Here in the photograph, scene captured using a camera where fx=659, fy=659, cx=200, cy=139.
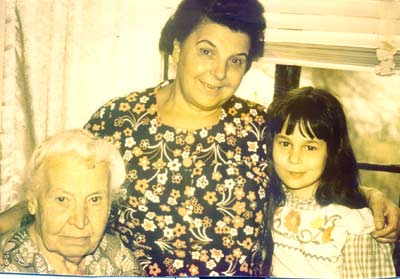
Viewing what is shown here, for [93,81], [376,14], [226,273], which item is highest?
[376,14]

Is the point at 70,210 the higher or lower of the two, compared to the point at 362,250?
higher

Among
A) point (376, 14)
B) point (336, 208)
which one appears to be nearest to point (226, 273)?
point (336, 208)

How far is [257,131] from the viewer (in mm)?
2828

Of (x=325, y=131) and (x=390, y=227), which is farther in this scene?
(x=390, y=227)

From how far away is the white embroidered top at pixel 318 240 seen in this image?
2.85 m

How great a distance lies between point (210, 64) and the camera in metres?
2.74

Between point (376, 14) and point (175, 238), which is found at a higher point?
point (376, 14)

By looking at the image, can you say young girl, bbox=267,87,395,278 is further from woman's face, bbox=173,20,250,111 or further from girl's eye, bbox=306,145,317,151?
woman's face, bbox=173,20,250,111

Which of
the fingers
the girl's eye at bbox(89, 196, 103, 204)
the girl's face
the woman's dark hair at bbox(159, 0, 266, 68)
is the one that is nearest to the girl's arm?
the fingers

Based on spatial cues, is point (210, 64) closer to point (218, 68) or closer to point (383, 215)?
point (218, 68)

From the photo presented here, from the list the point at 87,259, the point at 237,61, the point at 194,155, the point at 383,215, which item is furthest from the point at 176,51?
the point at 383,215

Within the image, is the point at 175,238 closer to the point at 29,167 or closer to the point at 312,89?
the point at 29,167

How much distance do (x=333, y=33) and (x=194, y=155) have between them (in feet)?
2.63

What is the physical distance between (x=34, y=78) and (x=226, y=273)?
116 centimetres
